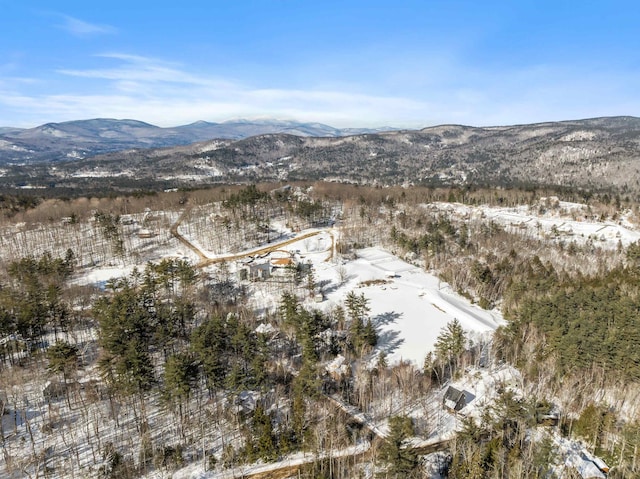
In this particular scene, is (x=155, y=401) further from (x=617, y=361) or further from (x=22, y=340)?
(x=617, y=361)

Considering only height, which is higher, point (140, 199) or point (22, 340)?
point (140, 199)

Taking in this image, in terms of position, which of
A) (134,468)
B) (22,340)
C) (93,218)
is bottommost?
(134,468)

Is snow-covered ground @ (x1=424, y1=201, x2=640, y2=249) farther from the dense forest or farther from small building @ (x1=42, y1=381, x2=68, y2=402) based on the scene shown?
small building @ (x1=42, y1=381, x2=68, y2=402)

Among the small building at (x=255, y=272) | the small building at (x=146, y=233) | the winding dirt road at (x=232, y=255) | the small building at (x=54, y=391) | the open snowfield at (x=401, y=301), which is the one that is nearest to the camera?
the small building at (x=54, y=391)

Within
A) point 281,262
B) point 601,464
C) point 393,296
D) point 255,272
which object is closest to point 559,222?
point 393,296

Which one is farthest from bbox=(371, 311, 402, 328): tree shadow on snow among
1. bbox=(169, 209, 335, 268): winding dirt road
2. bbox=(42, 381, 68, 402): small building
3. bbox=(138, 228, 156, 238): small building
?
bbox=(138, 228, 156, 238): small building

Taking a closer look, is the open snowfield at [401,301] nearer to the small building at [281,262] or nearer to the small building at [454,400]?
the small building at [281,262]

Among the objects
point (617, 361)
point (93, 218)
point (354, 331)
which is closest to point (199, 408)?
point (354, 331)

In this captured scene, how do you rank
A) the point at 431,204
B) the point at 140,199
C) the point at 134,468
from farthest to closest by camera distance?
1. the point at 431,204
2. the point at 140,199
3. the point at 134,468

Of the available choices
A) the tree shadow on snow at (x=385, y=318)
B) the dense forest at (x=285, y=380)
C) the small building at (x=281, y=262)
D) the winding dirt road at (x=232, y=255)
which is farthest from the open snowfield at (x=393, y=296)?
the small building at (x=281, y=262)
